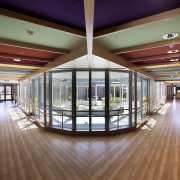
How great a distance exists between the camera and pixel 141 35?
2.26 metres

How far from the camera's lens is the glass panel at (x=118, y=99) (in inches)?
189

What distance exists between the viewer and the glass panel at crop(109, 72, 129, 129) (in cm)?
480

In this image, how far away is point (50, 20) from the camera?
173 cm

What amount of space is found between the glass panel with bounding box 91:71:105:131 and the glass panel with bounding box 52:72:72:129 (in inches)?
34.3

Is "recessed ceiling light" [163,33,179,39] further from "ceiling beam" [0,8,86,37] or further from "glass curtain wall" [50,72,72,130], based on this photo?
"glass curtain wall" [50,72,72,130]

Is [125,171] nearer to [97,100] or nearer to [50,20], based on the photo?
[97,100]

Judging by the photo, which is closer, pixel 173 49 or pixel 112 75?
pixel 173 49

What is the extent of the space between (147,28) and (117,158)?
9.34ft

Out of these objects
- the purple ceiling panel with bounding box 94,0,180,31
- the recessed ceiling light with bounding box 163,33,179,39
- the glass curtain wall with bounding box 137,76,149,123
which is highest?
the purple ceiling panel with bounding box 94,0,180,31

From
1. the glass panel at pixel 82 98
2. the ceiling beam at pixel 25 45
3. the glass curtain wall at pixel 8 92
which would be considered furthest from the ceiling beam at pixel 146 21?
the glass curtain wall at pixel 8 92

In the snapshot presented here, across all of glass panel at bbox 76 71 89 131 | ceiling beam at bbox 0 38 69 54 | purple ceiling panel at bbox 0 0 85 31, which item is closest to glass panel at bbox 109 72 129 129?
glass panel at bbox 76 71 89 131

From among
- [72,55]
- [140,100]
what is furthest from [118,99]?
[72,55]

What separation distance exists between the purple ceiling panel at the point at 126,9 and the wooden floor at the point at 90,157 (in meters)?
2.69

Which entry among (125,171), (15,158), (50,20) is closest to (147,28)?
(50,20)
